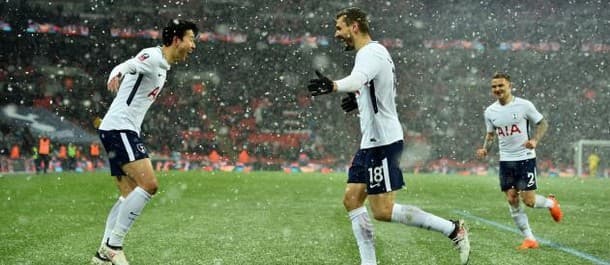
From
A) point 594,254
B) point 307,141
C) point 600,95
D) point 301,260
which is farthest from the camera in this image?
point 600,95

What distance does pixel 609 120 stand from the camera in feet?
152

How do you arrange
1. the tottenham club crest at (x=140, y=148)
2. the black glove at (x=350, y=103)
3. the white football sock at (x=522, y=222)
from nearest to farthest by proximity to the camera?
the black glove at (x=350, y=103), the tottenham club crest at (x=140, y=148), the white football sock at (x=522, y=222)

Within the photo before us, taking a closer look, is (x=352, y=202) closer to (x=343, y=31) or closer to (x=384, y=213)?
(x=384, y=213)

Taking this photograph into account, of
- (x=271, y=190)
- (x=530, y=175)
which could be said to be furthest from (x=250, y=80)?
(x=530, y=175)

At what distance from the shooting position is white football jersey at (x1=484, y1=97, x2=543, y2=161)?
795 cm

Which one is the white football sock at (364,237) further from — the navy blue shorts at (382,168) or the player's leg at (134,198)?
the player's leg at (134,198)

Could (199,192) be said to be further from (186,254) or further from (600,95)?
(600,95)

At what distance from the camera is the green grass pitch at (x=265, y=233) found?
6.36m

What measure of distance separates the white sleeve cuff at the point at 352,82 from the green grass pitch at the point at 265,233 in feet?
7.36

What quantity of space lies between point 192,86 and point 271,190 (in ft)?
92.4

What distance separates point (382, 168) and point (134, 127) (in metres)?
2.09

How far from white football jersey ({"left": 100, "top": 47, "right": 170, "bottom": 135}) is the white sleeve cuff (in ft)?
6.03

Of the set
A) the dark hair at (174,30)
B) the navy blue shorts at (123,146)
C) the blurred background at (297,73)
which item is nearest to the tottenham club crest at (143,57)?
the dark hair at (174,30)

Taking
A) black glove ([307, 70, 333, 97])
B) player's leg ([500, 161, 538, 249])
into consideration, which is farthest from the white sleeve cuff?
player's leg ([500, 161, 538, 249])
